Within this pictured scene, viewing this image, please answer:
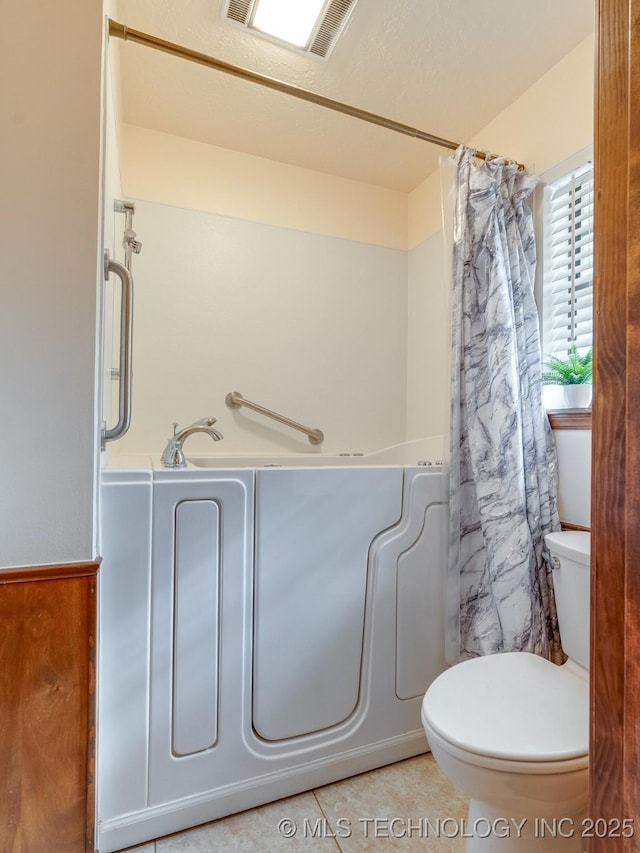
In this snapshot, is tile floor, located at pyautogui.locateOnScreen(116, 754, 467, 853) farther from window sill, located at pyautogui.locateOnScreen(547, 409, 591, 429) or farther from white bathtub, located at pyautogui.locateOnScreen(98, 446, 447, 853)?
window sill, located at pyautogui.locateOnScreen(547, 409, 591, 429)

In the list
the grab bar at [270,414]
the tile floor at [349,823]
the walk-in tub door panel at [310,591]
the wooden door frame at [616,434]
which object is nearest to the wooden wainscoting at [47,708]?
the tile floor at [349,823]

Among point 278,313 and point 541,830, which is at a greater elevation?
point 278,313

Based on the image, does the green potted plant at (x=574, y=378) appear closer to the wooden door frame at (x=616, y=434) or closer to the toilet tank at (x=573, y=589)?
the toilet tank at (x=573, y=589)

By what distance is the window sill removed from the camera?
1545 mm

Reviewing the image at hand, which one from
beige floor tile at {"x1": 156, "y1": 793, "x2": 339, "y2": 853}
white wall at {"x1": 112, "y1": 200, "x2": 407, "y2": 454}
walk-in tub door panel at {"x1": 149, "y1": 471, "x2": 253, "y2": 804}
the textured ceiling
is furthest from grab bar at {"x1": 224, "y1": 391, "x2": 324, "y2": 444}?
beige floor tile at {"x1": 156, "y1": 793, "x2": 339, "y2": 853}

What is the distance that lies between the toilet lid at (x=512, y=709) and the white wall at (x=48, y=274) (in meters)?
0.91

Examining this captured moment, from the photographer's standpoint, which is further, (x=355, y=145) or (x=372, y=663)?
(x=355, y=145)

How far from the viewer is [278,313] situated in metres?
2.45

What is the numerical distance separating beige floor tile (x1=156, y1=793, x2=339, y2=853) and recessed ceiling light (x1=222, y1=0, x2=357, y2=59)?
8.32 ft

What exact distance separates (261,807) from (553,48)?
279cm

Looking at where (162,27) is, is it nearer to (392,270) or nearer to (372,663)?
(392,270)

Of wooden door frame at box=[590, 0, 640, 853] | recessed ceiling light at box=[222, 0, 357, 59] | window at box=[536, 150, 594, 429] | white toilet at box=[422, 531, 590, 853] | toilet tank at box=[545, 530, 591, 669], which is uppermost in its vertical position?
recessed ceiling light at box=[222, 0, 357, 59]

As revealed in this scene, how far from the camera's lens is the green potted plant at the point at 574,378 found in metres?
1.56

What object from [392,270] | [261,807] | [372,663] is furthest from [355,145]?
[261,807]
